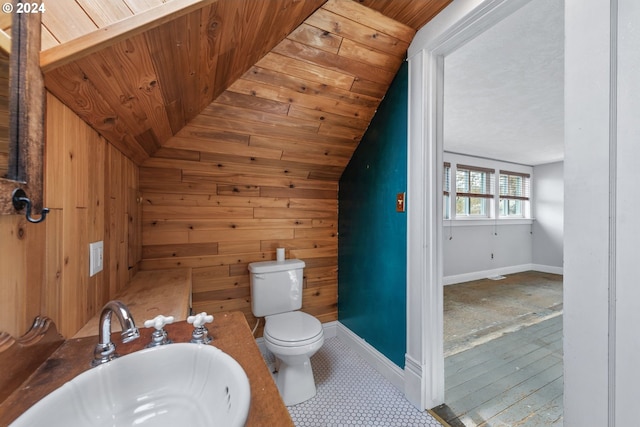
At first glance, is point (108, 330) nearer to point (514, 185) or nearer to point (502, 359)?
point (502, 359)

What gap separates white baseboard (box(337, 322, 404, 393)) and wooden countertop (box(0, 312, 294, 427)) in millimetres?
1202

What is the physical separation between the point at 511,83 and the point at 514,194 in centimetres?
361

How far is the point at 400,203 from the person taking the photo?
5.12 feet

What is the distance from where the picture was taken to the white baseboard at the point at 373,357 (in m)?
1.58

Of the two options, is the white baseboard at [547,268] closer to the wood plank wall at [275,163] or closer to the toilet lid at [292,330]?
the wood plank wall at [275,163]

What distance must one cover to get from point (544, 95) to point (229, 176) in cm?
264

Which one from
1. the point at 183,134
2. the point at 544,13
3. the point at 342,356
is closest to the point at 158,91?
the point at 183,134

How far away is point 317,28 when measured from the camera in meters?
1.21

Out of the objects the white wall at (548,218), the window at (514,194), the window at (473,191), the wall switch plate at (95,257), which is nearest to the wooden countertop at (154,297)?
the wall switch plate at (95,257)

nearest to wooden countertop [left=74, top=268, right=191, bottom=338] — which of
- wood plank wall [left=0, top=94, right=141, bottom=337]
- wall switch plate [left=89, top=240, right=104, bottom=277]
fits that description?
wood plank wall [left=0, top=94, right=141, bottom=337]

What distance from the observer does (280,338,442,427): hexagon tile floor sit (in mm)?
1355

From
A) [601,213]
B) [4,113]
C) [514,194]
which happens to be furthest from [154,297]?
[514,194]

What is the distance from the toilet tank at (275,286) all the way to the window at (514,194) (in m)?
4.32

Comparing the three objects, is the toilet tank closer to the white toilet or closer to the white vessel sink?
the white toilet
